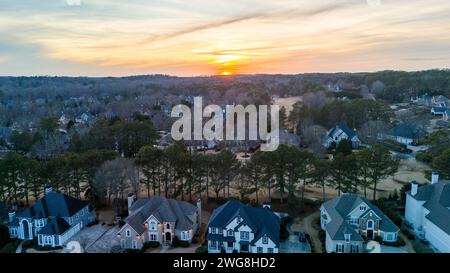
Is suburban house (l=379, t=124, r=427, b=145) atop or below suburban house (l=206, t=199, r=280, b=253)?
atop

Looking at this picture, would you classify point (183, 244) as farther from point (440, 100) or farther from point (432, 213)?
point (440, 100)

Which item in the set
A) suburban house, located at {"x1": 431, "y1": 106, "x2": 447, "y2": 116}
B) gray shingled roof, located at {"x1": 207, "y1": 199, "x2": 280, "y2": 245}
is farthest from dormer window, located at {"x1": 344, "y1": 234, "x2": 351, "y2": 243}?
suburban house, located at {"x1": 431, "y1": 106, "x2": 447, "y2": 116}

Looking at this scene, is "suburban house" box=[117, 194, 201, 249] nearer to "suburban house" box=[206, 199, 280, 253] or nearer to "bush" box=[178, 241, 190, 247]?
"bush" box=[178, 241, 190, 247]

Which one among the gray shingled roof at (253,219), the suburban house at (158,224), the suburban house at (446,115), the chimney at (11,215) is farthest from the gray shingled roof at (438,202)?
the suburban house at (446,115)

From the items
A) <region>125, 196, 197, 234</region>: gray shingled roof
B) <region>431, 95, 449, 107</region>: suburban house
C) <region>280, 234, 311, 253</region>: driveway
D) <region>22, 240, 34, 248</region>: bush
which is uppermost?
<region>431, 95, 449, 107</region>: suburban house

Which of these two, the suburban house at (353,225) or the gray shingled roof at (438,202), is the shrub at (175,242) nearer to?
the suburban house at (353,225)

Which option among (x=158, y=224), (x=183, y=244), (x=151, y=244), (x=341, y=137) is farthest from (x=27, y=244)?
(x=341, y=137)
